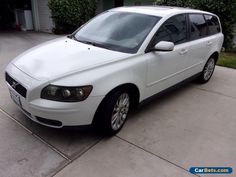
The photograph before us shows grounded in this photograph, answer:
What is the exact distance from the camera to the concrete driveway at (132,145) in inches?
98.5

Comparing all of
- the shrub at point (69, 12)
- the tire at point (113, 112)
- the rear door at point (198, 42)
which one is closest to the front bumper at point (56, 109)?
the tire at point (113, 112)

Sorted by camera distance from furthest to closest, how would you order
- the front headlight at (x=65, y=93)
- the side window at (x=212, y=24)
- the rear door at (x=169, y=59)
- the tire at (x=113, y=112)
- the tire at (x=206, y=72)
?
the tire at (x=206, y=72)
the side window at (x=212, y=24)
the rear door at (x=169, y=59)
the tire at (x=113, y=112)
the front headlight at (x=65, y=93)

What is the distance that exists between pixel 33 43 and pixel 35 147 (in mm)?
6791

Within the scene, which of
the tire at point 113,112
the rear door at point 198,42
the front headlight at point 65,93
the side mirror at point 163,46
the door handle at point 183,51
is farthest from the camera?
the rear door at point 198,42

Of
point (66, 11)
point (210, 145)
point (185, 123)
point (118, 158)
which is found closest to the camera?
point (118, 158)

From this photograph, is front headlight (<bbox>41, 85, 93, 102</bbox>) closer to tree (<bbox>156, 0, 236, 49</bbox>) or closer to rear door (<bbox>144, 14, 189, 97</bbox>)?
rear door (<bbox>144, 14, 189, 97</bbox>)

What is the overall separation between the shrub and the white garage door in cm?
73

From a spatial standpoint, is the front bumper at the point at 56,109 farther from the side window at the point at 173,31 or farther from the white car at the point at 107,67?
the side window at the point at 173,31

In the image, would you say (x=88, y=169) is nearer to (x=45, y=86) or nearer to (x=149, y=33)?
(x=45, y=86)

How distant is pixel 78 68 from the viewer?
2.68 meters

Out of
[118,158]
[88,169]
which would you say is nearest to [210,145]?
[118,158]

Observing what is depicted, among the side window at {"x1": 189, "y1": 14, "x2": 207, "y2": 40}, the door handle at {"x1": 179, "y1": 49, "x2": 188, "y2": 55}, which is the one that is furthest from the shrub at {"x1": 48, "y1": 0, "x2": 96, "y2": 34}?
the door handle at {"x1": 179, "y1": 49, "x2": 188, "y2": 55}

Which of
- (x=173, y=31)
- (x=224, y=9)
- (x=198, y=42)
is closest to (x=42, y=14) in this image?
(x=224, y=9)

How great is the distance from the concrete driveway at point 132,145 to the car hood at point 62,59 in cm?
72
